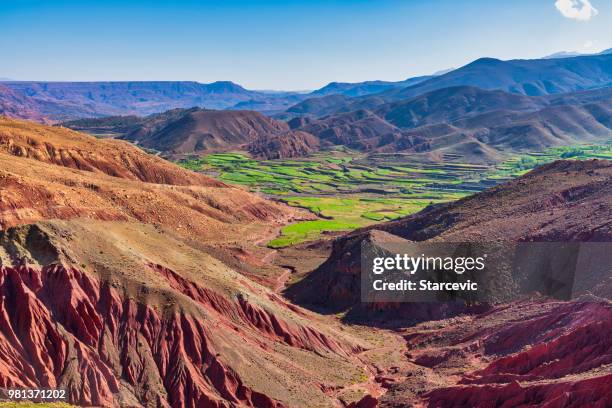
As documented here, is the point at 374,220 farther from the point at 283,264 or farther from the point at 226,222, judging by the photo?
the point at 283,264

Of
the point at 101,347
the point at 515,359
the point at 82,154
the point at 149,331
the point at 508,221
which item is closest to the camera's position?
the point at 101,347

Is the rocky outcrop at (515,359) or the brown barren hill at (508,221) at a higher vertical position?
the brown barren hill at (508,221)

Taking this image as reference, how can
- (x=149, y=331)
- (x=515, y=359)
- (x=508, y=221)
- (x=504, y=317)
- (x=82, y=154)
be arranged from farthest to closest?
1. (x=82, y=154)
2. (x=508, y=221)
3. (x=504, y=317)
4. (x=515, y=359)
5. (x=149, y=331)

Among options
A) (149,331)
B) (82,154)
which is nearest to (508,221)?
(149,331)

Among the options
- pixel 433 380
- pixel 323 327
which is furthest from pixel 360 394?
pixel 323 327

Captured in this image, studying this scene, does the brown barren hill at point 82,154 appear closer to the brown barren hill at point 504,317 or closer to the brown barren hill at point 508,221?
the brown barren hill at point 508,221

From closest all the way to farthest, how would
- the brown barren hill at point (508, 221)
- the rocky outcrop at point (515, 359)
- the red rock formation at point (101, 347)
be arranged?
the rocky outcrop at point (515, 359) < the red rock formation at point (101, 347) < the brown barren hill at point (508, 221)

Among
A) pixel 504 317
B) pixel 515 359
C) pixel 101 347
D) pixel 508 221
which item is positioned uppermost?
pixel 508 221

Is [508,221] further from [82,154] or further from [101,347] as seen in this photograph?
[82,154]

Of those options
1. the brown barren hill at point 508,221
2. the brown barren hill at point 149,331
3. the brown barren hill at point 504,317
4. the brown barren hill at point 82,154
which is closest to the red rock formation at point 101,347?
the brown barren hill at point 149,331

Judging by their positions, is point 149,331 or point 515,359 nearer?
point 149,331

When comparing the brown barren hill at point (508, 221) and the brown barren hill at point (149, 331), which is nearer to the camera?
the brown barren hill at point (149, 331)
